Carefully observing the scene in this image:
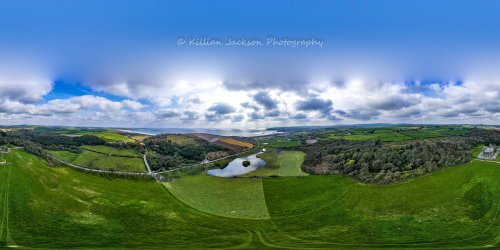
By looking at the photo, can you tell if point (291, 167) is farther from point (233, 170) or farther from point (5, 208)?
point (5, 208)

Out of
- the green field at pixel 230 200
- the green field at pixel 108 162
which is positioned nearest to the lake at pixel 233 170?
the green field at pixel 230 200

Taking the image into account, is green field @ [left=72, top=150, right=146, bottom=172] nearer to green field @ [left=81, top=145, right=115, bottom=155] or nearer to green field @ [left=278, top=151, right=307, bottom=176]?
green field @ [left=81, top=145, right=115, bottom=155]

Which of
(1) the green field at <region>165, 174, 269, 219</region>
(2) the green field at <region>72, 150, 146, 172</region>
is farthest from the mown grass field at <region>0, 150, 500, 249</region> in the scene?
(2) the green field at <region>72, 150, 146, 172</region>

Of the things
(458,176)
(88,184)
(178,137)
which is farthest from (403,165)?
(178,137)

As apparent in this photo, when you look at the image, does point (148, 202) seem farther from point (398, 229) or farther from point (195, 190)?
point (398, 229)

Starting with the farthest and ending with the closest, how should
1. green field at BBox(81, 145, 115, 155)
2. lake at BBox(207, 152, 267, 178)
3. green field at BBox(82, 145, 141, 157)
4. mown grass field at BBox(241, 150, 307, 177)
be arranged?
green field at BBox(82, 145, 141, 157) < green field at BBox(81, 145, 115, 155) < lake at BBox(207, 152, 267, 178) < mown grass field at BBox(241, 150, 307, 177)
